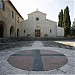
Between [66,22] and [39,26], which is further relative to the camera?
[66,22]

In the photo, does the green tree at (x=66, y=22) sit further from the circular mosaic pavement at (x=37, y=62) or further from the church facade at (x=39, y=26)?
the circular mosaic pavement at (x=37, y=62)

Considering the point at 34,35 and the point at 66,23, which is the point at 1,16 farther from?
the point at 66,23

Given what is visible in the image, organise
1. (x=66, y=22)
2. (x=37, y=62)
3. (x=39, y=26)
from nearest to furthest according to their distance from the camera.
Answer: (x=37, y=62), (x=39, y=26), (x=66, y=22)

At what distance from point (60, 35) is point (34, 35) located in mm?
6434

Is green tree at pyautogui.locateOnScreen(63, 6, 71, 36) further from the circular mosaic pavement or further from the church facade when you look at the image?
the circular mosaic pavement

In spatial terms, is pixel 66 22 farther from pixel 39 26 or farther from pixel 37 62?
pixel 37 62

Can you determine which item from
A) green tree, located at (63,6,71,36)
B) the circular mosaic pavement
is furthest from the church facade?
the circular mosaic pavement

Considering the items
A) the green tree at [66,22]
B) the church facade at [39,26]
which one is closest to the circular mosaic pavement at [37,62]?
the church facade at [39,26]

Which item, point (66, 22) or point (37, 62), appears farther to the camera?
point (66, 22)

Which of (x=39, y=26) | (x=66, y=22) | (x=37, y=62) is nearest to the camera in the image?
(x=37, y=62)

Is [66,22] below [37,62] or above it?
above

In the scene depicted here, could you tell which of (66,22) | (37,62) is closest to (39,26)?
(66,22)

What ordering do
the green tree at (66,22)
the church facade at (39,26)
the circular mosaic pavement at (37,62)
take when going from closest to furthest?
the circular mosaic pavement at (37,62) < the church facade at (39,26) < the green tree at (66,22)

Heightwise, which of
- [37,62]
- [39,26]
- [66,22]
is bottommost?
[37,62]
